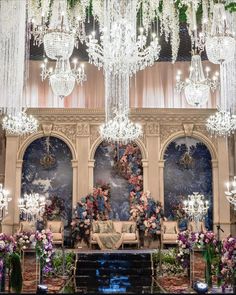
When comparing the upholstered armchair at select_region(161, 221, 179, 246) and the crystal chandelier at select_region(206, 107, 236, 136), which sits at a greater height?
the crystal chandelier at select_region(206, 107, 236, 136)

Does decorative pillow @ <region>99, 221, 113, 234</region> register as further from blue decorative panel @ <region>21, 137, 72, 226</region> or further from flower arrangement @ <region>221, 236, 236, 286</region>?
flower arrangement @ <region>221, 236, 236, 286</region>

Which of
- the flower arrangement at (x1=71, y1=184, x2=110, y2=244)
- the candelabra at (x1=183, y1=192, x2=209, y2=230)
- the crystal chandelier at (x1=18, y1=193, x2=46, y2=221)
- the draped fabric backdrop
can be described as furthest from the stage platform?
the draped fabric backdrop

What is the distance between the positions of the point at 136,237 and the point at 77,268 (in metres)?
3.63

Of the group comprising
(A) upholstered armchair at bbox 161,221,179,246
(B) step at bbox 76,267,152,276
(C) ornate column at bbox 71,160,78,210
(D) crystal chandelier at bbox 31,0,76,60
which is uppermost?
(D) crystal chandelier at bbox 31,0,76,60

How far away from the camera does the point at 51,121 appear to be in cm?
1661

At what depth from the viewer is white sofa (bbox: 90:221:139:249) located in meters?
15.1

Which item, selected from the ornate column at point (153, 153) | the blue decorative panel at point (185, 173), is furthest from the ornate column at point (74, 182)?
the blue decorative panel at point (185, 173)

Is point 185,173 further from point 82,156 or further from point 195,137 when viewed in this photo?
point 82,156

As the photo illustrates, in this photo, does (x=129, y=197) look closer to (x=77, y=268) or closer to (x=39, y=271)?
(x=77, y=268)

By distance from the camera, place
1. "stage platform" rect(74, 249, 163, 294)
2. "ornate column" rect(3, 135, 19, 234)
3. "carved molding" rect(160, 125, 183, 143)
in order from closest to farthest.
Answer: "stage platform" rect(74, 249, 163, 294) → "ornate column" rect(3, 135, 19, 234) → "carved molding" rect(160, 125, 183, 143)

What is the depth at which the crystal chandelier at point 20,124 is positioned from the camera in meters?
14.9

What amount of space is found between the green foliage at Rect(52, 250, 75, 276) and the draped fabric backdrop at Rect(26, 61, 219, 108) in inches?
250

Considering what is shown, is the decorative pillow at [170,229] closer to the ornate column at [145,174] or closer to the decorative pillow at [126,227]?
the decorative pillow at [126,227]

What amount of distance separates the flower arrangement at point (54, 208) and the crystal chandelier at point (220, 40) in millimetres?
9310
